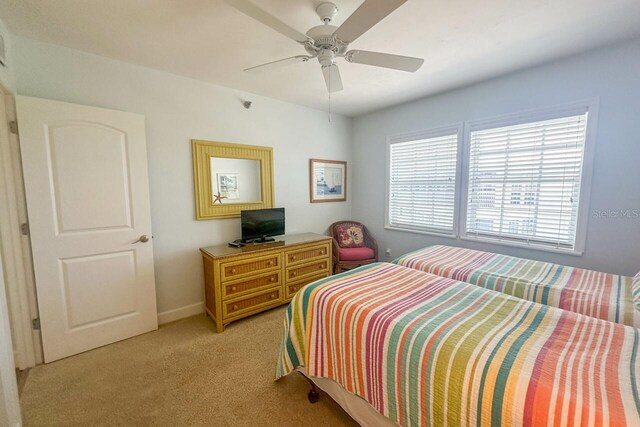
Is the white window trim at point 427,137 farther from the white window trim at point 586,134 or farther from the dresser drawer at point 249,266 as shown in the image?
the dresser drawer at point 249,266

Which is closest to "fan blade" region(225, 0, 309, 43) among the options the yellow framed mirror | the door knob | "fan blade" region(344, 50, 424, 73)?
"fan blade" region(344, 50, 424, 73)

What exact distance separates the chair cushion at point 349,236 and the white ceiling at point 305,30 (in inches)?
83.6

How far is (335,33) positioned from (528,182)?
96.5 inches

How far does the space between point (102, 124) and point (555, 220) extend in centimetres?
422

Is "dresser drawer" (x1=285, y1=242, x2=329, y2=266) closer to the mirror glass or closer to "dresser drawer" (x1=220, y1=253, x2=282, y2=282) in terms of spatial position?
"dresser drawer" (x1=220, y1=253, x2=282, y2=282)

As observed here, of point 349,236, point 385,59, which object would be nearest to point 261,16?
point 385,59

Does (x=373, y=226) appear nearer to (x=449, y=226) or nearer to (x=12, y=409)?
(x=449, y=226)

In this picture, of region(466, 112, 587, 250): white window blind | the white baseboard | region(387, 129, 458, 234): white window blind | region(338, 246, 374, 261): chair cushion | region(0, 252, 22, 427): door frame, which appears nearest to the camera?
region(0, 252, 22, 427): door frame

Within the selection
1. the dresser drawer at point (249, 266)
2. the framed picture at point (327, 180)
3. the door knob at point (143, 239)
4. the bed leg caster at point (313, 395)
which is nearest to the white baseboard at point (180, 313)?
the dresser drawer at point (249, 266)

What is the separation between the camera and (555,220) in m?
2.44

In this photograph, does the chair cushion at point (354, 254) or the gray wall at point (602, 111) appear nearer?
the gray wall at point (602, 111)

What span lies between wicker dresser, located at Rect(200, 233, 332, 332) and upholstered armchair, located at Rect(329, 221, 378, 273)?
48 cm

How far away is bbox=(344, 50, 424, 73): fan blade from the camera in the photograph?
164 cm

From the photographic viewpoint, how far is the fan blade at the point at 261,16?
1.19 metres
